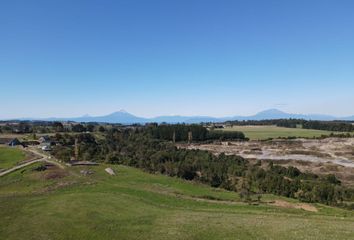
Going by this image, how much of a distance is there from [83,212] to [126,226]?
5.47 m

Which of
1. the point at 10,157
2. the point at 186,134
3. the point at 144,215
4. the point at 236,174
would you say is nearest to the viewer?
the point at 144,215

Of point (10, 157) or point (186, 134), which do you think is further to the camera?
Result: point (186, 134)

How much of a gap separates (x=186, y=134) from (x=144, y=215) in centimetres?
12051

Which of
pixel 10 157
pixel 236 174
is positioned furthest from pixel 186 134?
pixel 10 157

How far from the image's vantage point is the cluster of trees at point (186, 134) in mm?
142125

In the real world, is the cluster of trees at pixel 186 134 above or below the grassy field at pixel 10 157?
above

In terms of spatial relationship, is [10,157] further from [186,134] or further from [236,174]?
[186,134]

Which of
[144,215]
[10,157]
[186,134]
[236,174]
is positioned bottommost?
[236,174]

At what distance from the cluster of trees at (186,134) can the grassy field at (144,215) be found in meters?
97.2

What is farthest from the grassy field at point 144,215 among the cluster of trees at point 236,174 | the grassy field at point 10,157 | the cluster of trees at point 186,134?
the cluster of trees at point 186,134

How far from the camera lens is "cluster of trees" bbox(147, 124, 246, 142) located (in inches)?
5595

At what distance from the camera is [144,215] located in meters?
27.0

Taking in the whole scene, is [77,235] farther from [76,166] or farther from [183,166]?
[183,166]

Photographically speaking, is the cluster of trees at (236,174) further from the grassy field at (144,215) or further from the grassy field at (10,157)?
the grassy field at (144,215)
